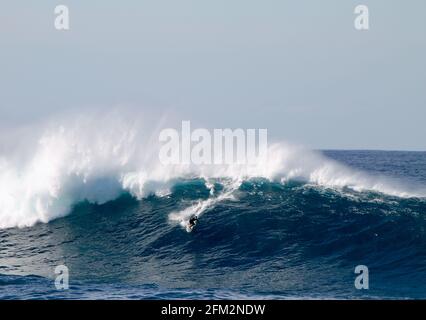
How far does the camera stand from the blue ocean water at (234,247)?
50.3 ft

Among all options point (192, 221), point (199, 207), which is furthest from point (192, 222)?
point (199, 207)

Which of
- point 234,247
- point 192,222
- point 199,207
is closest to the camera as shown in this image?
point 234,247

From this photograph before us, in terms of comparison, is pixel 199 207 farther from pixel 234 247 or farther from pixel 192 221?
pixel 234 247

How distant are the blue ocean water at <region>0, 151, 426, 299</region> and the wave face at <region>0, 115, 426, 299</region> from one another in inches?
1.8

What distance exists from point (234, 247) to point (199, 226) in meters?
2.16

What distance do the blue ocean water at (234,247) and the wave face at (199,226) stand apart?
0.15ft

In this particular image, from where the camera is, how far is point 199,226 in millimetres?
21078

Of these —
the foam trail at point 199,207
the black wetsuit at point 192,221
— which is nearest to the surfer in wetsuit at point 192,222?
the black wetsuit at point 192,221

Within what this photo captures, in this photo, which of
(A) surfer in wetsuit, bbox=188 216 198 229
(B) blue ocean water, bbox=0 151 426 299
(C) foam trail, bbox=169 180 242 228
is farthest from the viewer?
(C) foam trail, bbox=169 180 242 228

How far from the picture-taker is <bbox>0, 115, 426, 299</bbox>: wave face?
1602cm

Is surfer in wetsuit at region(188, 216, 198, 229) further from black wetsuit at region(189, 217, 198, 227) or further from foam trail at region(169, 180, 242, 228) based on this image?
foam trail at region(169, 180, 242, 228)

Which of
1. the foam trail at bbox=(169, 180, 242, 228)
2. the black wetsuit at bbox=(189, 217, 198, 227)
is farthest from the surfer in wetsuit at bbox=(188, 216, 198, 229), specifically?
the foam trail at bbox=(169, 180, 242, 228)

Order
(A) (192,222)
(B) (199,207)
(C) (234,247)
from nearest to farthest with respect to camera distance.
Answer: (C) (234,247)
(A) (192,222)
(B) (199,207)
